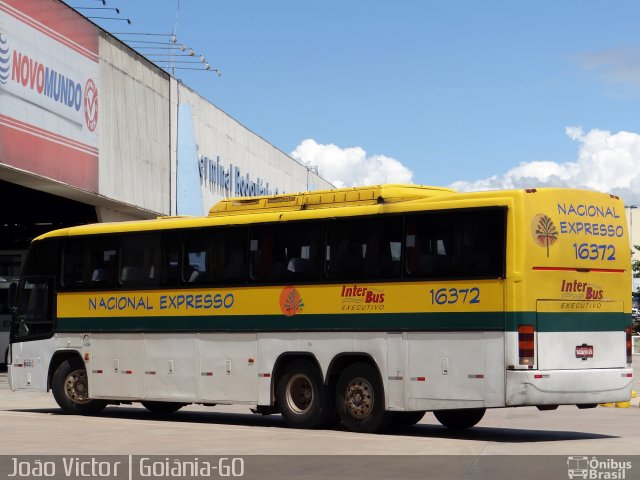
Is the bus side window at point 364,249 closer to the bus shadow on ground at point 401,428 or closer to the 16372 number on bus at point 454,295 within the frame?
the 16372 number on bus at point 454,295

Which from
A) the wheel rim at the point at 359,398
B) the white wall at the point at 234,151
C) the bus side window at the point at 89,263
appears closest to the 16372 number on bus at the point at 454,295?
the wheel rim at the point at 359,398

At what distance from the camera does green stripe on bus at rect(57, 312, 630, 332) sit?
1702 centimetres

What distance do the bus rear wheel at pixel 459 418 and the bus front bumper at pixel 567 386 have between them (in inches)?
86.0

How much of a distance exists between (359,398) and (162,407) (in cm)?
554

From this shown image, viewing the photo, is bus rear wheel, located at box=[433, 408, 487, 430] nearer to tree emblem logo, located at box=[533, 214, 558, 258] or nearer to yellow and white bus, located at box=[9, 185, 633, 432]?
yellow and white bus, located at box=[9, 185, 633, 432]

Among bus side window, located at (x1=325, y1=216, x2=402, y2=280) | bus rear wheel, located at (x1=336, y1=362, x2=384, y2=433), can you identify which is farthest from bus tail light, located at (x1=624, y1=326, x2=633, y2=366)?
bus rear wheel, located at (x1=336, y1=362, x2=384, y2=433)

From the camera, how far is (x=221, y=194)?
53.1m

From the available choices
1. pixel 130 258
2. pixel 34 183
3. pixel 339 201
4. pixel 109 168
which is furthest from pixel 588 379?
pixel 109 168

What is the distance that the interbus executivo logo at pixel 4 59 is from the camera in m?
33.3

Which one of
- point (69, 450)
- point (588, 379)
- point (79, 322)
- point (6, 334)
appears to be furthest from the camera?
point (6, 334)

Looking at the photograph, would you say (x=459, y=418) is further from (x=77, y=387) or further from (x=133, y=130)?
(x=133, y=130)

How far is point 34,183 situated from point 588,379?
22745mm

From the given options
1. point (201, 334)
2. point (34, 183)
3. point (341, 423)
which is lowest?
point (341, 423)

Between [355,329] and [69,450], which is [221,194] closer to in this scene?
[355,329]
